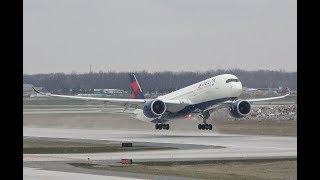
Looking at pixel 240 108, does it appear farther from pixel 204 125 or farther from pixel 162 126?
pixel 162 126

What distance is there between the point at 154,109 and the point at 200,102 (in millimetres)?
4605

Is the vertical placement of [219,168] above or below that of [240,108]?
below

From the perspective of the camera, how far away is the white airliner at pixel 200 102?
7112cm

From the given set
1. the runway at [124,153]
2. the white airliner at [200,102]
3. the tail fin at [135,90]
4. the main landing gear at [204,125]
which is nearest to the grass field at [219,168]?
the runway at [124,153]

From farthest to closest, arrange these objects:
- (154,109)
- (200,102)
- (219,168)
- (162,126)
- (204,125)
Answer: (162,126), (204,125), (200,102), (154,109), (219,168)

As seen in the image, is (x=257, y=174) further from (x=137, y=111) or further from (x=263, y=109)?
(x=263, y=109)

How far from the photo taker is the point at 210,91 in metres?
72.4

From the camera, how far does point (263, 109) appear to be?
130250mm

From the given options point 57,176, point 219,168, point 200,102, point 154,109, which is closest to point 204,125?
point 200,102

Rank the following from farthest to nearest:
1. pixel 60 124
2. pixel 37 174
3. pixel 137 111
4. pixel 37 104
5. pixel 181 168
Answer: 1. pixel 37 104
2. pixel 60 124
3. pixel 137 111
4. pixel 181 168
5. pixel 37 174
